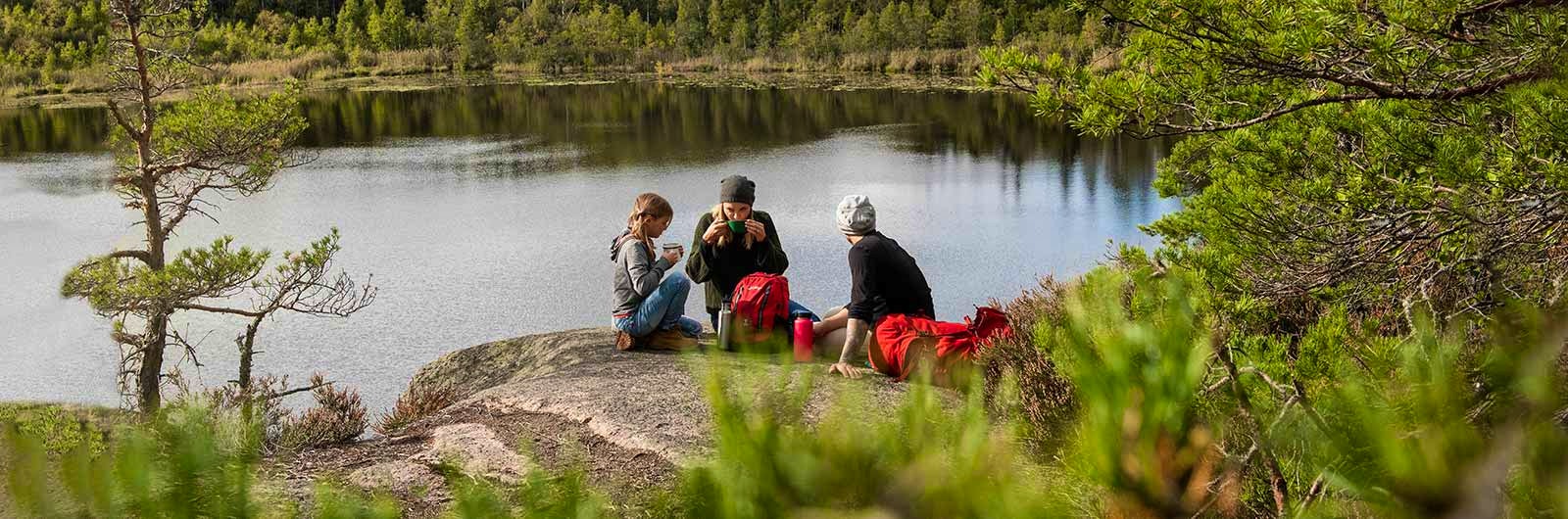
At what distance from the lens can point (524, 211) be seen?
668 inches

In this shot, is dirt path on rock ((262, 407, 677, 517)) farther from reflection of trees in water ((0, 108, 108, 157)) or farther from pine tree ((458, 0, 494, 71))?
pine tree ((458, 0, 494, 71))

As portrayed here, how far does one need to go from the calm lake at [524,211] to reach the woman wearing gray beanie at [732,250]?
3.95 m

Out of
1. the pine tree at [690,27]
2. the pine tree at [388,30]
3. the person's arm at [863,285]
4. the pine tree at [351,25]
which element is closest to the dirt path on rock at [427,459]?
the person's arm at [863,285]

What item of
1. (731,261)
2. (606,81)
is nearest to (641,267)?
(731,261)

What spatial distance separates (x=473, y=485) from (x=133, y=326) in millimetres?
14246

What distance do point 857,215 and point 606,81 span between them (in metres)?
39.7

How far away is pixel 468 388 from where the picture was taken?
7.17m

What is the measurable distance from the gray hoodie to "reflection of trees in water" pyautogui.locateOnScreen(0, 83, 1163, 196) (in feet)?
42.5

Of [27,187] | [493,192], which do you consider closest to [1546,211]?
[493,192]

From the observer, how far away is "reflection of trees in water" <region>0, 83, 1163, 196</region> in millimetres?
22703

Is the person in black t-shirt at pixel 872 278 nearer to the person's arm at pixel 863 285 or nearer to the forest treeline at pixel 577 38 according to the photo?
the person's arm at pixel 863 285

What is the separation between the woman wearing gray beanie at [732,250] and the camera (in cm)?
617

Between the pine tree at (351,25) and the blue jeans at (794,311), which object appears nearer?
the blue jeans at (794,311)

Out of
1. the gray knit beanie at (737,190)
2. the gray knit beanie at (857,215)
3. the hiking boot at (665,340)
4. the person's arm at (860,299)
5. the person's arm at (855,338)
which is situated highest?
the gray knit beanie at (737,190)
